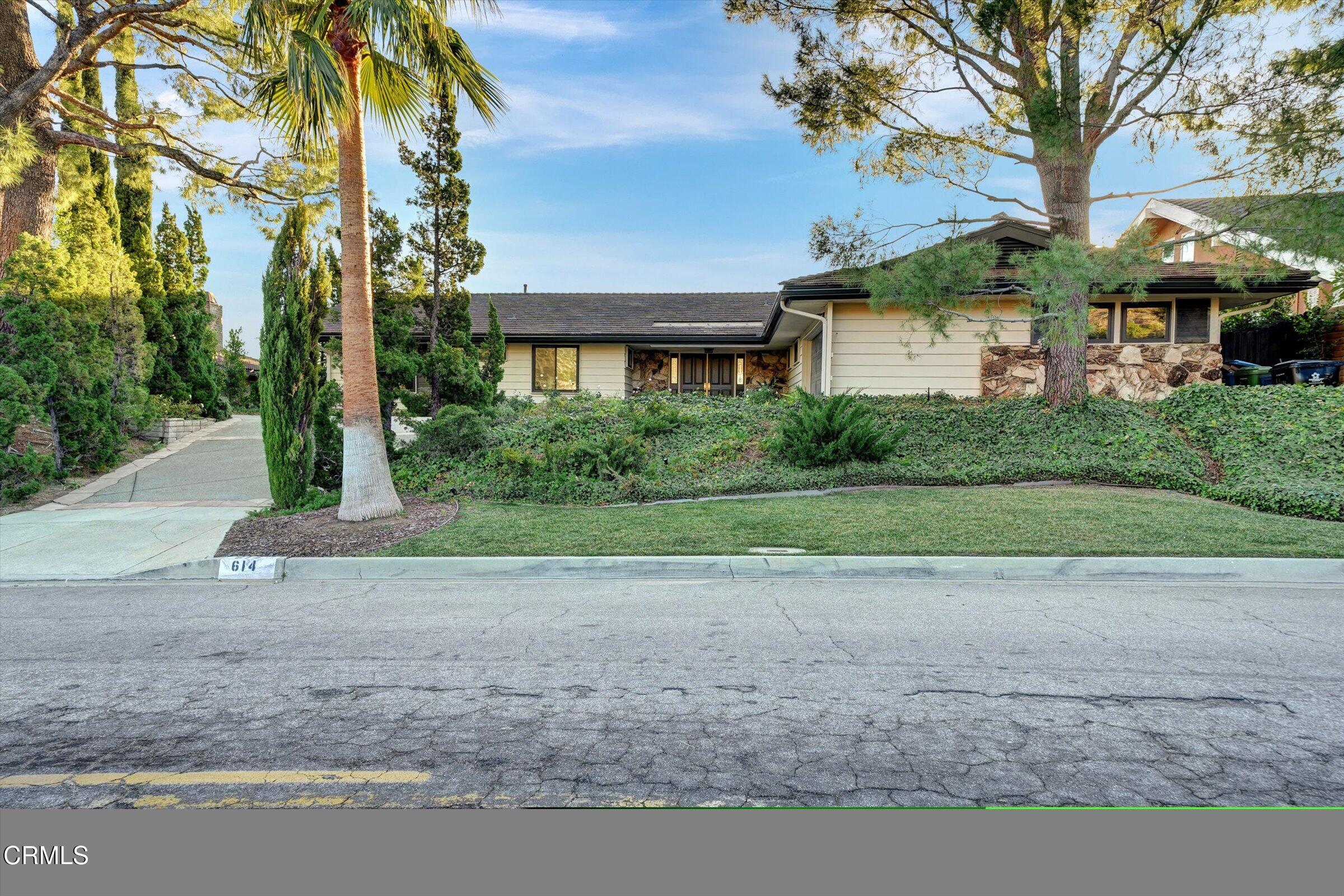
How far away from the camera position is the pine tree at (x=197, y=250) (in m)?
23.1

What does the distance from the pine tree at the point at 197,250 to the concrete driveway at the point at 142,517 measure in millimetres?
7914

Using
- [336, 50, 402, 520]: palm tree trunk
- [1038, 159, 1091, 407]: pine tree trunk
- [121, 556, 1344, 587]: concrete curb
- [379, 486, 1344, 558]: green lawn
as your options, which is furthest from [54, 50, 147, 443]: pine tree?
[1038, 159, 1091, 407]: pine tree trunk

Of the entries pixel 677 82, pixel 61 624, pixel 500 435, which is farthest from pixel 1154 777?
pixel 500 435

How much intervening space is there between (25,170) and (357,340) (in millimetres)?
11898

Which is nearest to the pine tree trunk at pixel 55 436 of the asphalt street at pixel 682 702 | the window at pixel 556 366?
the asphalt street at pixel 682 702

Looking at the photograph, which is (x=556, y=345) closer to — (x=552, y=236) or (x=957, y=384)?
(x=552, y=236)

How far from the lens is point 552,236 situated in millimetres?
21609

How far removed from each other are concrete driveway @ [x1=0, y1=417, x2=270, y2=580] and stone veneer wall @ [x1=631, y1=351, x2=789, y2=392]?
1138cm

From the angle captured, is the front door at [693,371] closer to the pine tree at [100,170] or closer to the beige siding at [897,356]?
the beige siding at [897,356]

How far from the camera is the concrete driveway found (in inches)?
328

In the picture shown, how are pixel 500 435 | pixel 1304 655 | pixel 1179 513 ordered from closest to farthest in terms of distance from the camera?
1. pixel 1304 655
2. pixel 1179 513
3. pixel 500 435

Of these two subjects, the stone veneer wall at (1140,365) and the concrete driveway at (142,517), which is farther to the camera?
the stone veneer wall at (1140,365)

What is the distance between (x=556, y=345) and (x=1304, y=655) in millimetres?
20311

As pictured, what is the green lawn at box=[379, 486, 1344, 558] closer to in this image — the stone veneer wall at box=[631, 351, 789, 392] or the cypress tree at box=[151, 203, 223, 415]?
the stone veneer wall at box=[631, 351, 789, 392]
